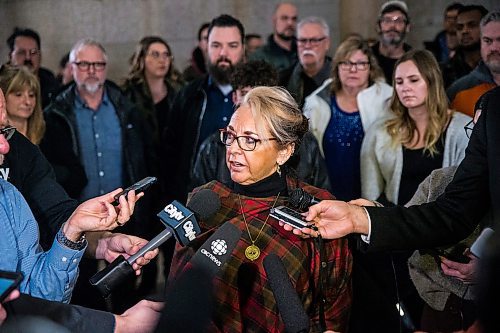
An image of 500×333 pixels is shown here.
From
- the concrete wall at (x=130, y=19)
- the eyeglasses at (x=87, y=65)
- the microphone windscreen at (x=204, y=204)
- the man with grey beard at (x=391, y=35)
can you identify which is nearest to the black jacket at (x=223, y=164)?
the microphone windscreen at (x=204, y=204)

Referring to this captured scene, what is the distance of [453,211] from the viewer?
3064 millimetres

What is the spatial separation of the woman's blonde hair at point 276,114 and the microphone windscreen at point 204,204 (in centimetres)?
34

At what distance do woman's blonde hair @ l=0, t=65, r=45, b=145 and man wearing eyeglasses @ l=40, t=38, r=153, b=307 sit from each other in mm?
90

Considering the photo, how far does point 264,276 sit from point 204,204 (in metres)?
0.36

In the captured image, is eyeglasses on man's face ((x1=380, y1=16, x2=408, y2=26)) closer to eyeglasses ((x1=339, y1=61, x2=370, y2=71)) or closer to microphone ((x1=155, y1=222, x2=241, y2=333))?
eyeglasses ((x1=339, y1=61, x2=370, y2=71))

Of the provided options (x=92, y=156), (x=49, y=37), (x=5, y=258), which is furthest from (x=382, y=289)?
(x=49, y=37)

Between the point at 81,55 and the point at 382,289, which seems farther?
the point at 81,55

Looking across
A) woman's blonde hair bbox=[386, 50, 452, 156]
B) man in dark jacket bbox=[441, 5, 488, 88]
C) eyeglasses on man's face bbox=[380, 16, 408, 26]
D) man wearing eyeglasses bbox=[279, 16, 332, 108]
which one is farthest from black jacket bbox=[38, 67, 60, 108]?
man in dark jacket bbox=[441, 5, 488, 88]

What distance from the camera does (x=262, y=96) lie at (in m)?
3.41

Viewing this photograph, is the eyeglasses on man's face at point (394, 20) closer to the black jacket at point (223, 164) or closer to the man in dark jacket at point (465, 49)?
the man in dark jacket at point (465, 49)

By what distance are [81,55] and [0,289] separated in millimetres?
4002

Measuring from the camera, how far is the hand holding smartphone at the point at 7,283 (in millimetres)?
2203

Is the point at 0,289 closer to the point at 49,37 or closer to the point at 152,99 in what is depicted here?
the point at 152,99

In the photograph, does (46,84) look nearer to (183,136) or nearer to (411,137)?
(183,136)
